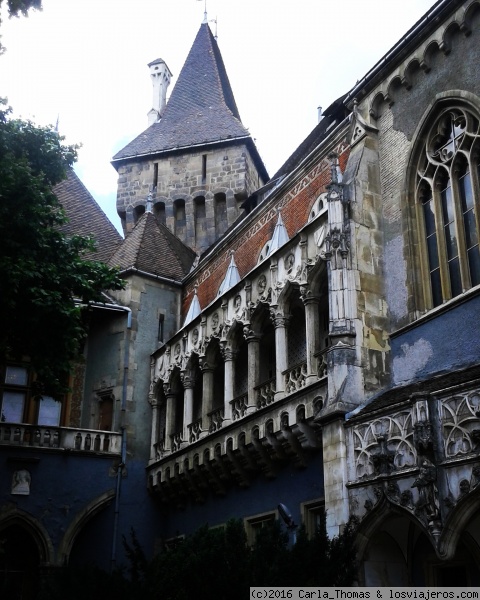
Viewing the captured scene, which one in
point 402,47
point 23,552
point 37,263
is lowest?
point 23,552

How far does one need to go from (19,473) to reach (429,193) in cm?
1258

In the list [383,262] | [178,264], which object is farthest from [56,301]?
[178,264]

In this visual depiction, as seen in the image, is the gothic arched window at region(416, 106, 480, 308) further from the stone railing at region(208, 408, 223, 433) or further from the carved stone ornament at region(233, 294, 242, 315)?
the stone railing at region(208, 408, 223, 433)

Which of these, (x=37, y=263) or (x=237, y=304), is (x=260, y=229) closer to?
(x=237, y=304)

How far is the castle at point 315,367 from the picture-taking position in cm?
1152

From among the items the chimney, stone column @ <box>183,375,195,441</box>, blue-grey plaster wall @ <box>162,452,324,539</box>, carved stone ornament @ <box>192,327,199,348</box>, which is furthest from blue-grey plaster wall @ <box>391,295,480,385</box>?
the chimney

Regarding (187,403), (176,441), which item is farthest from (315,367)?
(176,441)

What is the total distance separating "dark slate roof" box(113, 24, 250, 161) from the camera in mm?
31859

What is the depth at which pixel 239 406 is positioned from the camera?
1769 centimetres

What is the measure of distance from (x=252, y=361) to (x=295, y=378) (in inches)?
90.6

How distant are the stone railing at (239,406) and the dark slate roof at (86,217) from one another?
1008 centimetres

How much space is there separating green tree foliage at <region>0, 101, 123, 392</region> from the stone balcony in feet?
13.2

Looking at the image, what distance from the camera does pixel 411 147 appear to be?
14.0 metres

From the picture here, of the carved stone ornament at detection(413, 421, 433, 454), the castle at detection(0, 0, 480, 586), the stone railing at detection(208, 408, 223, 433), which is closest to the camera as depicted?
the carved stone ornament at detection(413, 421, 433, 454)
